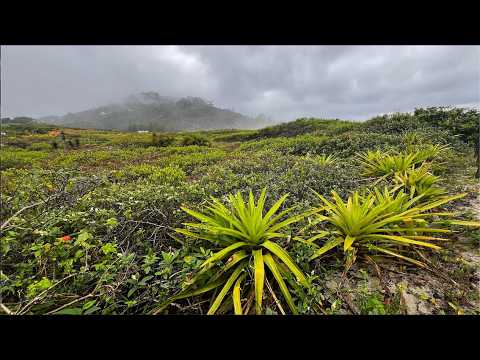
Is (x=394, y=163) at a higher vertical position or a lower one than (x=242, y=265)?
higher

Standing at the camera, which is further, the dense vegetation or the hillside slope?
the hillside slope

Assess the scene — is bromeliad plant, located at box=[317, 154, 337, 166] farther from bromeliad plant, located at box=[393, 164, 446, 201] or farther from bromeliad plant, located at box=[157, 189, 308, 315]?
bromeliad plant, located at box=[157, 189, 308, 315]

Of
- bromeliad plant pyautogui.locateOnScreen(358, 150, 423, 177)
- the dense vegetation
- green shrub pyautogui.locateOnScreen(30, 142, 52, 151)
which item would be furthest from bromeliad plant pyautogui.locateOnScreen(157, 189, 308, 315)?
green shrub pyautogui.locateOnScreen(30, 142, 52, 151)

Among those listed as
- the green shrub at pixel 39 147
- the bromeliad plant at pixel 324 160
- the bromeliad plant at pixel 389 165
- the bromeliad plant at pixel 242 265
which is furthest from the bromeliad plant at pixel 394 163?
the green shrub at pixel 39 147

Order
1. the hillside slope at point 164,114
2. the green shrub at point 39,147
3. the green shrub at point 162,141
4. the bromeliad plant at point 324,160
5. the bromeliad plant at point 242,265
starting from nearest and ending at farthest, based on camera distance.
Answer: the bromeliad plant at point 242,265 < the bromeliad plant at point 324,160 < the green shrub at point 39,147 < the green shrub at point 162,141 < the hillside slope at point 164,114

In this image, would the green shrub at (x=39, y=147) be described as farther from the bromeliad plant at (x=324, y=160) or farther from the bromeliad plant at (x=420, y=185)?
the bromeliad plant at (x=420, y=185)

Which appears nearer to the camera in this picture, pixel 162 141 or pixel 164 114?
pixel 162 141

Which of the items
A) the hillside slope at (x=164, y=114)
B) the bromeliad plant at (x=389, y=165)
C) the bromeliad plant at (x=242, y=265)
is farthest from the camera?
the hillside slope at (x=164, y=114)

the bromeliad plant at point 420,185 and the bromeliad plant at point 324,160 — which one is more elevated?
the bromeliad plant at point 324,160

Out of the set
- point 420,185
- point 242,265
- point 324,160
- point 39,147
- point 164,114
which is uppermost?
point 164,114

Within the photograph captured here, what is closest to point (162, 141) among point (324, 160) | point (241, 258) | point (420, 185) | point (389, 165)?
point (324, 160)

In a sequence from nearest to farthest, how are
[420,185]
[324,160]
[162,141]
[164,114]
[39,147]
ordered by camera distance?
[420,185]
[324,160]
[39,147]
[162,141]
[164,114]

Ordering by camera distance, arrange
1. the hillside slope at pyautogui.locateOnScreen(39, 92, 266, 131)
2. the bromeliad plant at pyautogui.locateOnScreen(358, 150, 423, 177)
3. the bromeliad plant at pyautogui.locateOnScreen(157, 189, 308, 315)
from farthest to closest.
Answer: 1. the hillside slope at pyautogui.locateOnScreen(39, 92, 266, 131)
2. the bromeliad plant at pyautogui.locateOnScreen(358, 150, 423, 177)
3. the bromeliad plant at pyautogui.locateOnScreen(157, 189, 308, 315)

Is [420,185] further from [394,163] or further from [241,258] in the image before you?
[241,258]
